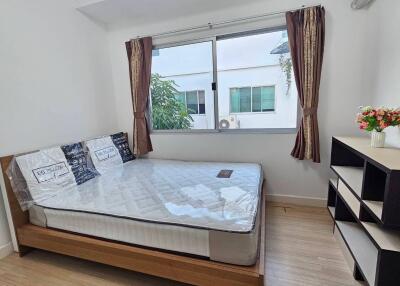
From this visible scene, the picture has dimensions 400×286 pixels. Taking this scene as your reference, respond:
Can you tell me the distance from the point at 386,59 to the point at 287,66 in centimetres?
94

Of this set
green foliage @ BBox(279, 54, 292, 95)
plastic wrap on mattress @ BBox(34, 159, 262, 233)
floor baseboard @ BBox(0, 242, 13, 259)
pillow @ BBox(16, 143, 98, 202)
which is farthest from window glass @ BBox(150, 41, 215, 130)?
floor baseboard @ BBox(0, 242, 13, 259)

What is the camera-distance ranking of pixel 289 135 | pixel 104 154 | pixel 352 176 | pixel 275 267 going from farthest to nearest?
pixel 104 154
pixel 289 135
pixel 352 176
pixel 275 267

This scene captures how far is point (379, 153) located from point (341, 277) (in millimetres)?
916

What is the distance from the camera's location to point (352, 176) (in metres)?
1.75

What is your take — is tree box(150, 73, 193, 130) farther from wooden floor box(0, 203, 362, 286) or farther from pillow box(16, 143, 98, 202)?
wooden floor box(0, 203, 362, 286)

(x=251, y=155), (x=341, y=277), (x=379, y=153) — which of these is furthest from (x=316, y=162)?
(x=341, y=277)

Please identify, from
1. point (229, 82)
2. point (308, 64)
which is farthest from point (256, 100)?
point (308, 64)

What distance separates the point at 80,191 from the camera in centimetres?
205

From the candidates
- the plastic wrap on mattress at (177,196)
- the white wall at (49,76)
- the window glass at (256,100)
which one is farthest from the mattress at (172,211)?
the window glass at (256,100)

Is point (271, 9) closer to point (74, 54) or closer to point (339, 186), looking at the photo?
point (339, 186)

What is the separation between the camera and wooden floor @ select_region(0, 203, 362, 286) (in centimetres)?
153

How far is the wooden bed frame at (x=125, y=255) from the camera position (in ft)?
4.10

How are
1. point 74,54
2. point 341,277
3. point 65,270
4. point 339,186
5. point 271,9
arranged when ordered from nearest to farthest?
1. point 341,277
2. point 65,270
3. point 339,186
4. point 271,9
5. point 74,54

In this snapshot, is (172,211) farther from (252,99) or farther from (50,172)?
(252,99)
